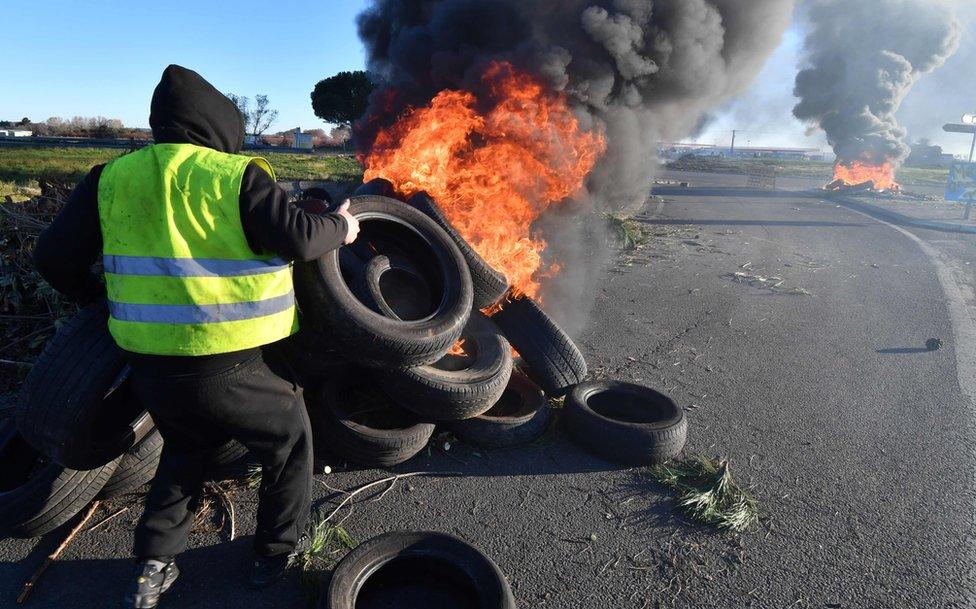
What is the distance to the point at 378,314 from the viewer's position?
381cm

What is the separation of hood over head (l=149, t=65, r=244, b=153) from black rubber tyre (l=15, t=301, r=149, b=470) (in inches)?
45.3

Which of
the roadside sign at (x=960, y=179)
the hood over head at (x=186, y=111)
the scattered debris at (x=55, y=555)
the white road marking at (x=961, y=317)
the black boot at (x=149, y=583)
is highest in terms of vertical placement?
the hood over head at (x=186, y=111)

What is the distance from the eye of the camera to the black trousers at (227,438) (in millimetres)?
2629

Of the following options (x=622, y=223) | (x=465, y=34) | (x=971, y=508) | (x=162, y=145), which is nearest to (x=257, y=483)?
(x=162, y=145)

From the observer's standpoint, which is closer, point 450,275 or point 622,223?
point 450,275

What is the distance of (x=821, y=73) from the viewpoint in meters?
36.7

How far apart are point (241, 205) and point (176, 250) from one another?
1.08ft

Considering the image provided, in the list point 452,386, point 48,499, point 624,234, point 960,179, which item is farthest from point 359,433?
point 960,179

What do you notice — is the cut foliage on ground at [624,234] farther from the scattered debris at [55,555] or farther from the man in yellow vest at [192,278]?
the scattered debris at [55,555]

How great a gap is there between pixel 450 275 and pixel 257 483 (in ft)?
6.69

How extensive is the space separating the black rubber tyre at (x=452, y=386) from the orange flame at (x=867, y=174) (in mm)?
33564

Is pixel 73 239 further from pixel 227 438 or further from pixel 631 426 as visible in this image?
pixel 631 426

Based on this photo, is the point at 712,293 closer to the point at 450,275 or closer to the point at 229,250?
the point at 450,275

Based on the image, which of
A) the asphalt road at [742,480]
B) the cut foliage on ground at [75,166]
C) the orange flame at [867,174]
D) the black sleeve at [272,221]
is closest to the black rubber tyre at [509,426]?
the asphalt road at [742,480]
